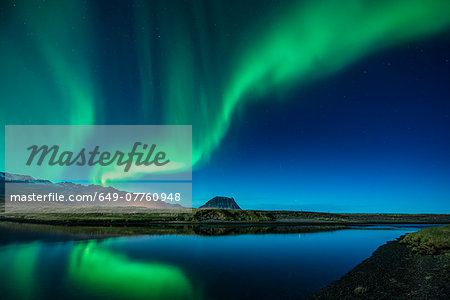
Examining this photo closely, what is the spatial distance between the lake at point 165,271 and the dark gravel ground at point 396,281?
4.42 ft

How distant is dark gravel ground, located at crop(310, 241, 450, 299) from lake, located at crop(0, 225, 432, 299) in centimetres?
135

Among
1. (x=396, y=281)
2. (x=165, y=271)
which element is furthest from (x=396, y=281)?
(x=165, y=271)

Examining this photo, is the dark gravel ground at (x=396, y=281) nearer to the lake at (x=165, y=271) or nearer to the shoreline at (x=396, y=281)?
the shoreline at (x=396, y=281)

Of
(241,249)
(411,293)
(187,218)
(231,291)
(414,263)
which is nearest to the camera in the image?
(411,293)

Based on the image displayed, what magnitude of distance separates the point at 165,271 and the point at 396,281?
615 inches

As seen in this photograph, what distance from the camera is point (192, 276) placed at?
730 inches

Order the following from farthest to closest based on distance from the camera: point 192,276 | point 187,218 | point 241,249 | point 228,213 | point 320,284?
point 228,213, point 187,218, point 241,249, point 192,276, point 320,284

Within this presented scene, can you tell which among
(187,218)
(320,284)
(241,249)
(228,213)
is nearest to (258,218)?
(228,213)

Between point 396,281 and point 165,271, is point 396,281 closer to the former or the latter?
point 396,281

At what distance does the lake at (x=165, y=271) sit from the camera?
14742mm

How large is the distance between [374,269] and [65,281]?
2161 centimetres

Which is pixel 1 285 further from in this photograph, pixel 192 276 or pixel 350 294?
pixel 350 294

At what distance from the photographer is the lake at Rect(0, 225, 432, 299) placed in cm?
1474

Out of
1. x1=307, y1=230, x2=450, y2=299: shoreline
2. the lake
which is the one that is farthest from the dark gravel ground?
the lake
